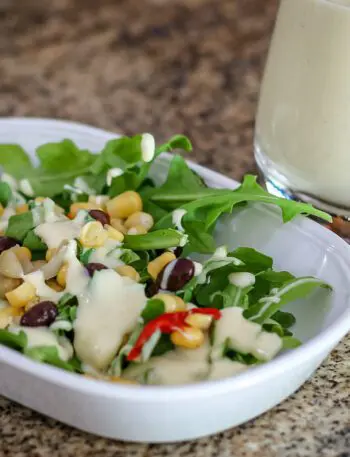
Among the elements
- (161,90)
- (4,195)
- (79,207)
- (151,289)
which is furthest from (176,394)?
(161,90)

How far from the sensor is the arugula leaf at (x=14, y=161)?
124 centimetres

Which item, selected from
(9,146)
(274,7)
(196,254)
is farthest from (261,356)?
(274,7)

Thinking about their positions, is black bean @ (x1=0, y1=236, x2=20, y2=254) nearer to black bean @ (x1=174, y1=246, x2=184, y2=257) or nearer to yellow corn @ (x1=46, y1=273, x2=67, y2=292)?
yellow corn @ (x1=46, y1=273, x2=67, y2=292)

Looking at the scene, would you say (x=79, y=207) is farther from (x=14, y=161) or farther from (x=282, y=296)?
(x=282, y=296)

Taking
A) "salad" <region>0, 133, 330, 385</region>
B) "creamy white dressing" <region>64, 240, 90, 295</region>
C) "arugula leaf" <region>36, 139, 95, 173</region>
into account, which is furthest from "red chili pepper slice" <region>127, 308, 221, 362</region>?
"arugula leaf" <region>36, 139, 95, 173</region>

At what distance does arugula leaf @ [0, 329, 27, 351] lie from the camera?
838 mm

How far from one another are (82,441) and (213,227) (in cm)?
39

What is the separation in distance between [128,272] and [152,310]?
11 centimetres

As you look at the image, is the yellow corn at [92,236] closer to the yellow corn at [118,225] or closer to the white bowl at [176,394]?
the yellow corn at [118,225]

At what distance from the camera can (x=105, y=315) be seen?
2.87 ft

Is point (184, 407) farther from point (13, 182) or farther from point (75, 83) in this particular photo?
point (75, 83)

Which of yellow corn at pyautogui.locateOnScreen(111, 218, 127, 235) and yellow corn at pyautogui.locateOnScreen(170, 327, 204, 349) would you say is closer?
yellow corn at pyautogui.locateOnScreen(170, 327, 204, 349)

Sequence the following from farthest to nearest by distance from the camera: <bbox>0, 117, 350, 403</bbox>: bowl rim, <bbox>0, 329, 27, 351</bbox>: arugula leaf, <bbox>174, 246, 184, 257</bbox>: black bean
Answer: <bbox>174, 246, 184, 257</bbox>: black bean < <bbox>0, 329, 27, 351</bbox>: arugula leaf < <bbox>0, 117, 350, 403</bbox>: bowl rim

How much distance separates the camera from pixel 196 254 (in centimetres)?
109
